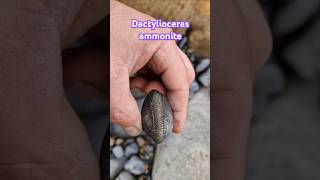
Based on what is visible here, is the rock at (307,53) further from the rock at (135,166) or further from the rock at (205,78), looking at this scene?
the rock at (135,166)

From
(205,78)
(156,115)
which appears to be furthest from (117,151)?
(205,78)

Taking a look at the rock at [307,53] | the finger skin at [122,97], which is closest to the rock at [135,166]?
the finger skin at [122,97]

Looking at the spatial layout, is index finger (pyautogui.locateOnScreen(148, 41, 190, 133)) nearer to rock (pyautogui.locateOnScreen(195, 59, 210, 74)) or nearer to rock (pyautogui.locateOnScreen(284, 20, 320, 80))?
rock (pyautogui.locateOnScreen(195, 59, 210, 74))

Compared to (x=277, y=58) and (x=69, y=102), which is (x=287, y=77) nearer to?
(x=277, y=58)

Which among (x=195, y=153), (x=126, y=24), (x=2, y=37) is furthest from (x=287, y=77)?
(x=2, y=37)

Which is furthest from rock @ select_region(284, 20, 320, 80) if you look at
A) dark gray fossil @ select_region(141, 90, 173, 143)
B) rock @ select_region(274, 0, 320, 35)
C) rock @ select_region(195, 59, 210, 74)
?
dark gray fossil @ select_region(141, 90, 173, 143)
